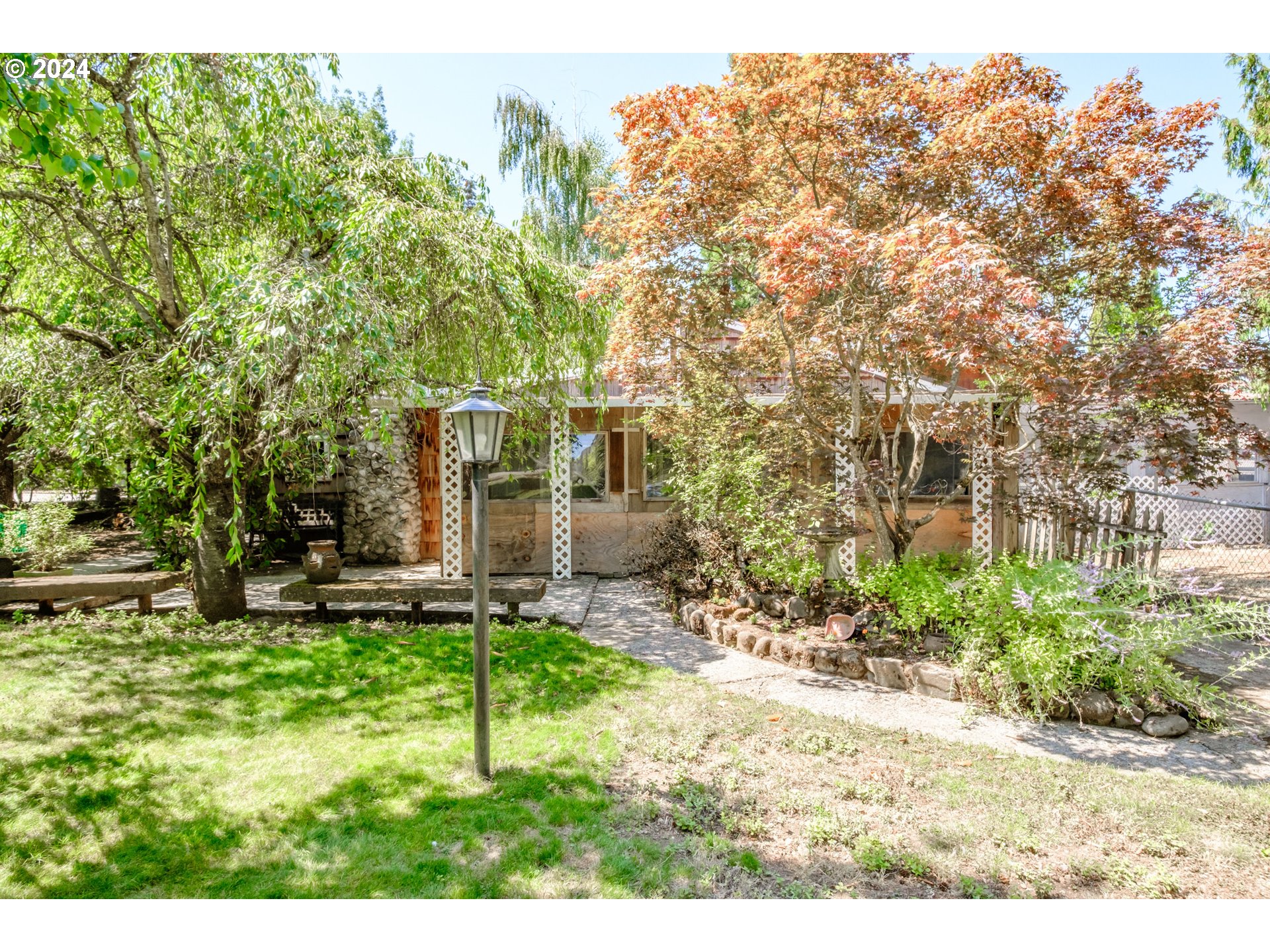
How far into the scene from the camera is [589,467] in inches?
389

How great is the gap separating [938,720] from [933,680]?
1.68 feet

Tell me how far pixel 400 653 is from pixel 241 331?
281cm

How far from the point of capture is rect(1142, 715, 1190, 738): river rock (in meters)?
4.00

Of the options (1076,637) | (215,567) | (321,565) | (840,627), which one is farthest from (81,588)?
(1076,637)

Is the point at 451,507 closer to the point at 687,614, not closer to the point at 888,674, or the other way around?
the point at 687,614

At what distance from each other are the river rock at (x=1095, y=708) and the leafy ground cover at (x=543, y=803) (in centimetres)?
80

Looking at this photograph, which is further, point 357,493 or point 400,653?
point 357,493

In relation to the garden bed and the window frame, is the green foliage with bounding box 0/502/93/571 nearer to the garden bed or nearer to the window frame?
the window frame

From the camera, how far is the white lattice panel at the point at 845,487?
20.2 feet

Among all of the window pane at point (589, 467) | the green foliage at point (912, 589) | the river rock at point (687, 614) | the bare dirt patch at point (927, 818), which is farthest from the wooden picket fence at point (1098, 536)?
the window pane at point (589, 467)
